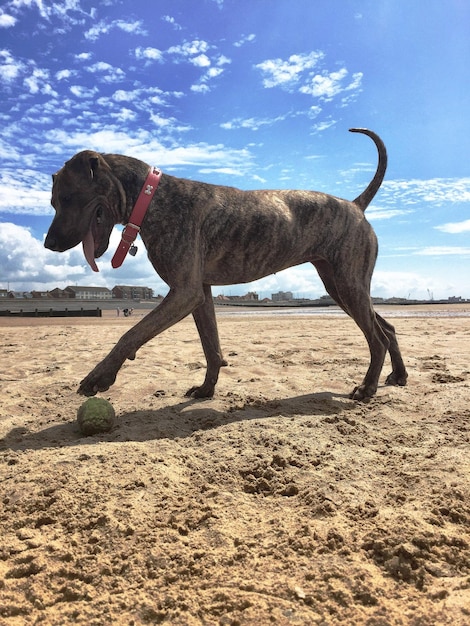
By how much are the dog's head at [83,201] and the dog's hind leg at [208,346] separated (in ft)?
3.73

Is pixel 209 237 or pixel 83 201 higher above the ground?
pixel 83 201

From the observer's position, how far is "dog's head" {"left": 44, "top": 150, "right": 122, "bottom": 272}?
11.6 ft

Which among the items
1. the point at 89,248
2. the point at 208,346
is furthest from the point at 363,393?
the point at 89,248

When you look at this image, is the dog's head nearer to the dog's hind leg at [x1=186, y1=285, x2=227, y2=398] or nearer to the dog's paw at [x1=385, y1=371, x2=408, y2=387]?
the dog's hind leg at [x1=186, y1=285, x2=227, y2=398]

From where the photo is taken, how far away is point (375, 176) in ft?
15.2

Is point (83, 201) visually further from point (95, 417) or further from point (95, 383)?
point (95, 417)

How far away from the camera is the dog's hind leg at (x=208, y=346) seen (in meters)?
4.19

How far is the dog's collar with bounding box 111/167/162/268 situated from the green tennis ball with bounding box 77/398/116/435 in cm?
119

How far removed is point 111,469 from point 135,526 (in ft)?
1.81

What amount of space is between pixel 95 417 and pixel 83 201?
5.60 feet

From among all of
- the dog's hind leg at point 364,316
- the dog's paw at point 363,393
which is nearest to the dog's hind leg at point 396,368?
the dog's hind leg at point 364,316

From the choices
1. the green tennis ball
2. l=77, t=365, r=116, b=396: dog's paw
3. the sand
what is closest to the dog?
l=77, t=365, r=116, b=396: dog's paw

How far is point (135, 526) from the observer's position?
74.4 inches

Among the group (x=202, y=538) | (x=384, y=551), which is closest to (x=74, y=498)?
(x=202, y=538)
